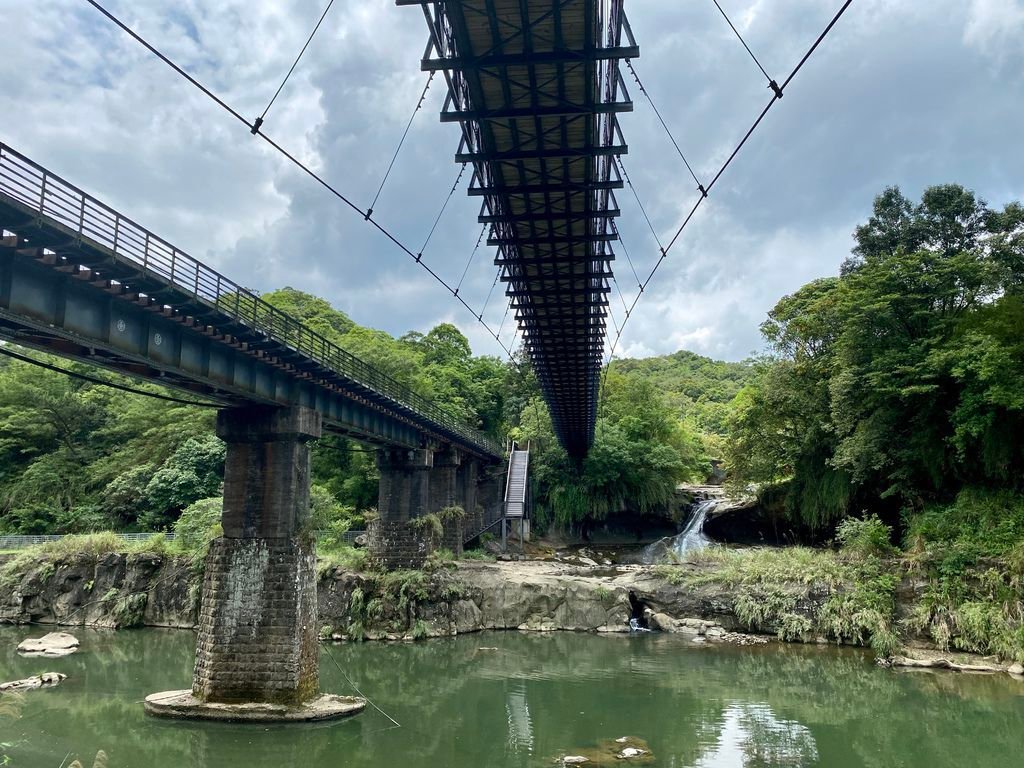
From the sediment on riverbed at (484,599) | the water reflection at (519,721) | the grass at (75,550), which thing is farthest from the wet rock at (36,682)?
the water reflection at (519,721)

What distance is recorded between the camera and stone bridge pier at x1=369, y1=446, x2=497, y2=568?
28.5 metres

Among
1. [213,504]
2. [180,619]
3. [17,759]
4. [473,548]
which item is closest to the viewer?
[17,759]

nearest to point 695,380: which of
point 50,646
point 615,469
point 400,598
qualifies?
point 615,469

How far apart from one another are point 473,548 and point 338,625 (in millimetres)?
15392

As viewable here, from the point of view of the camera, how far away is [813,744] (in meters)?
14.0

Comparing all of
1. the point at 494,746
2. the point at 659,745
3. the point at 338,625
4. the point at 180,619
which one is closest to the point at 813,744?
the point at 659,745

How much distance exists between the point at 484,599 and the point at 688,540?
16906 mm

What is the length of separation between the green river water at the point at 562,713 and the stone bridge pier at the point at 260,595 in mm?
707

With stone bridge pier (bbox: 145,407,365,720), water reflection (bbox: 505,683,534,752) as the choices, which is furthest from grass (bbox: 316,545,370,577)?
water reflection (bbox: 505,683,534,752)

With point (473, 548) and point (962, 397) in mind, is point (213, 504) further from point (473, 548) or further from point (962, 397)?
point (962, 397)

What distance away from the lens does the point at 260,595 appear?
16.3 metres

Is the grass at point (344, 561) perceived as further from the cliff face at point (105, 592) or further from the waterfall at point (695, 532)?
the waterfall at point (695, 532)

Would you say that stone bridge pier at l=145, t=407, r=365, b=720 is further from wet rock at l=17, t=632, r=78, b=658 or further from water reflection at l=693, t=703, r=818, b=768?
wet rock at l=17, t=632, r=78, b=658

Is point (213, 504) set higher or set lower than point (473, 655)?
higher
